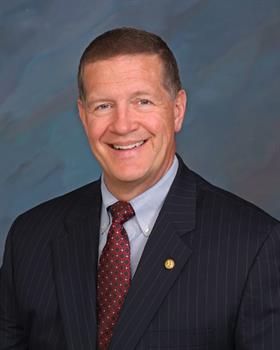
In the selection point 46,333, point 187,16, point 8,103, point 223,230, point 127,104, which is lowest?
point 46,333

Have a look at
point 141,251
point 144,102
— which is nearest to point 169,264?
point 141,251

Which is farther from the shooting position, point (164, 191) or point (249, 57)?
point (249, 57)

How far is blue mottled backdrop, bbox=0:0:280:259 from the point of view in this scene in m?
5.28

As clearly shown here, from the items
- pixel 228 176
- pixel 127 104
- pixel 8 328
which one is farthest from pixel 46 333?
pixel 228 176

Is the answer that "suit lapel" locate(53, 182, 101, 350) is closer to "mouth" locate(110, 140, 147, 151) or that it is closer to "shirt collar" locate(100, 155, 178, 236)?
"shirt collar" locate(100, 155, 178, 236)

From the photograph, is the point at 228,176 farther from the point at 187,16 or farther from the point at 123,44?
the point at 123,44

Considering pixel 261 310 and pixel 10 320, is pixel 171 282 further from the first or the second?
pixel 10 320

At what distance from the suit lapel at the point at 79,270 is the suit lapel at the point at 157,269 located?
12 centimetres

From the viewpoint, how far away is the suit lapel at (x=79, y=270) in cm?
332

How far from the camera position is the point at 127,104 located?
3326 millimetres

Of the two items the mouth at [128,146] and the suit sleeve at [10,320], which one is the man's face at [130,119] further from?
the suit sleeve at [10,320]

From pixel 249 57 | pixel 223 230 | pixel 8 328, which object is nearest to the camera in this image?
pixel 223 230

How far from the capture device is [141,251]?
11.2 ft

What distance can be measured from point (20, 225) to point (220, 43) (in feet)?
6.64
